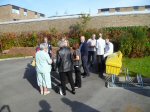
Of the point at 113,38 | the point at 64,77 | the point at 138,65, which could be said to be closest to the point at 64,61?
the point at 64,77

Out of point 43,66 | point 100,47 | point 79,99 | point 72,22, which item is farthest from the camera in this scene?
point 72,22

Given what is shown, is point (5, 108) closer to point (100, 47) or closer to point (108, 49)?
point (100, 47)

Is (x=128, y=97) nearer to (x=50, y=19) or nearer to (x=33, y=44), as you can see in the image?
(x=33, y=44)

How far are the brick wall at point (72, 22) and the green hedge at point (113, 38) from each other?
140cm

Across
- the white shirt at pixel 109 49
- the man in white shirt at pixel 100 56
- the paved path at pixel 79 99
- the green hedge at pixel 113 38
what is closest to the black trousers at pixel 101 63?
the man in white shirt at pixel 100 56

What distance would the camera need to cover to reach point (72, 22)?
26.0m

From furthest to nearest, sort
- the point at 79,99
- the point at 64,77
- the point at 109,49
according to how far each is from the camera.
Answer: the point at 109,49, the point at 64,77, the point at 79,99

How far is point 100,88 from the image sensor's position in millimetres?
10023

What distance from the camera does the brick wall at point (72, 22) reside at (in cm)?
2342

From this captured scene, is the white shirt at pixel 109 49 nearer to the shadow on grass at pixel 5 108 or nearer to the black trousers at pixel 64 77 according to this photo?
the black trousers at pixel 64 77

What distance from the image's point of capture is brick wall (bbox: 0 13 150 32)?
23.4 metres

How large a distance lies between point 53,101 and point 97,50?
14.7 ft

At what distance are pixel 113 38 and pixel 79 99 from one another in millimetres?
11386

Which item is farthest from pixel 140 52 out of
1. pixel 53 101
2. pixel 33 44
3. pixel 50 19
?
pixel 50 19
